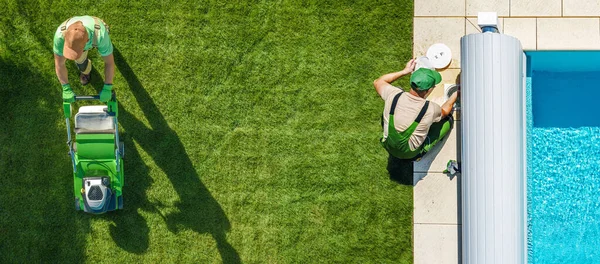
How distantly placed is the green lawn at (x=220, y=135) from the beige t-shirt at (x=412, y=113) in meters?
0.61

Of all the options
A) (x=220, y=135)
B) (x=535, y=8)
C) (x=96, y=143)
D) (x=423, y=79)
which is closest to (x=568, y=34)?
(x=535, y=8)

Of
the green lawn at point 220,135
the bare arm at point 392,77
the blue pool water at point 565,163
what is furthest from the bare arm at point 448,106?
the blue pool water at point 565,163

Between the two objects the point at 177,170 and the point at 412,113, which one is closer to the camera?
the point at 412,113

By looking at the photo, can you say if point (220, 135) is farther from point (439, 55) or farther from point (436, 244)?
point (436, 244)

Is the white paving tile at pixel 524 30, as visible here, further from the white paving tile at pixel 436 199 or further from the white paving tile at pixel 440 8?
the white paving tile at pixel 436 199

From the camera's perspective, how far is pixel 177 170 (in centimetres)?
852

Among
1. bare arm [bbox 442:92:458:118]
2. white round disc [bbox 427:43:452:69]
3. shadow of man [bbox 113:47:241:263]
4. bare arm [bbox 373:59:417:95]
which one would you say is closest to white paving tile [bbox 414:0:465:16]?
white round disc [bbox 427:43:452:69]

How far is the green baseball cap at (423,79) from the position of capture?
25.1ft

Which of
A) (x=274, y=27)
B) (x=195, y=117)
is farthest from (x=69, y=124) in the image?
(x=274, y=27)

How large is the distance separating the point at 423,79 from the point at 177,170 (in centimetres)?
314

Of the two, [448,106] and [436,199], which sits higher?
[448,106]

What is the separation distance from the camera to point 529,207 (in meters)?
8.36

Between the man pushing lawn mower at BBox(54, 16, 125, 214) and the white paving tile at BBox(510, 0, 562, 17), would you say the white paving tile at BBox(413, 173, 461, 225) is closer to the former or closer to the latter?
the white paving tile at BBox(510, 0, 562, 17)

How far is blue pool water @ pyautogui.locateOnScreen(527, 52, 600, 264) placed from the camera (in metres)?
8.60
